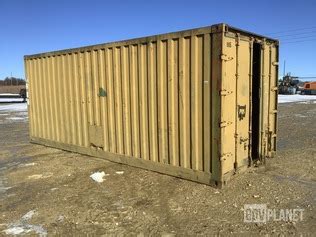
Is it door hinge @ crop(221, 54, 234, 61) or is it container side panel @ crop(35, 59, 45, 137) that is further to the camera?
container side panel @ crop(35, 59, 45, 137)

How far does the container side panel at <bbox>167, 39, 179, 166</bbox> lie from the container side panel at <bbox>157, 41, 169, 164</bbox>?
0.35 ft

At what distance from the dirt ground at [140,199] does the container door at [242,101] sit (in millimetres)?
454

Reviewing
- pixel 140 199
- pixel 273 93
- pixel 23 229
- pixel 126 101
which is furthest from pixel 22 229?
pixel 273 93

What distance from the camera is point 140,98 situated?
653 cm

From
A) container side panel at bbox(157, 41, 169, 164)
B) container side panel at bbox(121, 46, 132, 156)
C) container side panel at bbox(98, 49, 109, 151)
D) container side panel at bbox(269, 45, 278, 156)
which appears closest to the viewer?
container side panel at bbox(157, 41, 169, 164)

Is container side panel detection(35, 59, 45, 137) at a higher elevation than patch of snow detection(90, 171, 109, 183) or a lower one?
higher

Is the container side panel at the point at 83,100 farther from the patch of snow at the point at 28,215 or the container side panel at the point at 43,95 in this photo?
the patch of snow at the point at 28,215

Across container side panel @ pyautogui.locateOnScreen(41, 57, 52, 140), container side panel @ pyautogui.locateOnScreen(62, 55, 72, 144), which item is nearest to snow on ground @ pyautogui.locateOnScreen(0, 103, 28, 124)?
container side panel @ pyautogui.locateOnScreen(41, 57, 52, 140)

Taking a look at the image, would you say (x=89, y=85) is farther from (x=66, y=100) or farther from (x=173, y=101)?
(x=173, y=101)

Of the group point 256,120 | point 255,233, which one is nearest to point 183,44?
point 256,120

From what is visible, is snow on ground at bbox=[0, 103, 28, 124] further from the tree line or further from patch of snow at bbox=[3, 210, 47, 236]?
the tree line

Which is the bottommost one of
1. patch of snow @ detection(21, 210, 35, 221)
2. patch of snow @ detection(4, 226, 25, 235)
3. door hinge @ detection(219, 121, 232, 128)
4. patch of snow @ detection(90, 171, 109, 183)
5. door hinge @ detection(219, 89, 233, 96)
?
patch of snow @ detection(4, 226, 25, 235)

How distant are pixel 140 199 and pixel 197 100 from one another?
6.08 feet

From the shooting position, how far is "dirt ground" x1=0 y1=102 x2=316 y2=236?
407 centimetres
